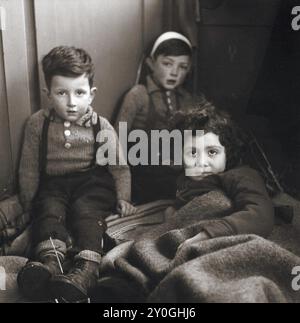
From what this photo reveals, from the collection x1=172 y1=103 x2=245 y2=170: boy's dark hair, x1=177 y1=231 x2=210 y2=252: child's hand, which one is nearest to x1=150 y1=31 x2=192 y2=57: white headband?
x1=172 y1=103 x2=245 y2=170: boy's dark hair

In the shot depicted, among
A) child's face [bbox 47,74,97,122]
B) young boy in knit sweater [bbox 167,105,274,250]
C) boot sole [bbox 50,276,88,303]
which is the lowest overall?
boot sole [bbox 50,276,88,303]

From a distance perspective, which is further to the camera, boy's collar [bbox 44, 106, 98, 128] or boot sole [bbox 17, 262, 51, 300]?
boy's collar [bbox 44, 106, 98, 128]

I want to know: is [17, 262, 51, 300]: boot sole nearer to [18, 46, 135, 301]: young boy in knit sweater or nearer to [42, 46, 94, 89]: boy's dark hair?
[18, 46, 135, 301]: young boy in knit sweater

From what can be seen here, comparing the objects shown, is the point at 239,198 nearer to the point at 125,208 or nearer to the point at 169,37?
the point at 125,208

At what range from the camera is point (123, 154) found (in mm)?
1135

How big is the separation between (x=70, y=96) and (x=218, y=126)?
1.02 ft

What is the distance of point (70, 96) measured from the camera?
108 centimetres

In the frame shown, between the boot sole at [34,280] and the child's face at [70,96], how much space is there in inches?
12.3

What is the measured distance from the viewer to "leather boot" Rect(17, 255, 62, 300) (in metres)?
1.00

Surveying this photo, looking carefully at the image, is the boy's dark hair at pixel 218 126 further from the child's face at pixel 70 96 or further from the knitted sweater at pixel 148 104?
the child's face at pixel 70 96

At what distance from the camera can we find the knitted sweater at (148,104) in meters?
1.14

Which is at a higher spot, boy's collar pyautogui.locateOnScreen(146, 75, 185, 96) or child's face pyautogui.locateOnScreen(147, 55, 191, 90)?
child's face pyautogui.locateOnScreen(147, 55, 191, 90)

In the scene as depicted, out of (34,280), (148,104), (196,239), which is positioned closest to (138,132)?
(148,104)

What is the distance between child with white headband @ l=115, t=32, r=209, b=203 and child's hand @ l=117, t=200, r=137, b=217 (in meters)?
0.02
